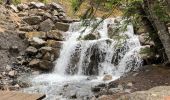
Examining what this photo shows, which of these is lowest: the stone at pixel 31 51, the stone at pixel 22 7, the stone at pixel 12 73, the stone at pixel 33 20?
the stone at pixel 12 73

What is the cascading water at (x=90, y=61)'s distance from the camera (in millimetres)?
14859

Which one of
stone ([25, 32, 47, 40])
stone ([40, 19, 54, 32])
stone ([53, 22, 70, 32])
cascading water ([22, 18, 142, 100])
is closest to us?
cascading water ([22, 18, 142, 100])

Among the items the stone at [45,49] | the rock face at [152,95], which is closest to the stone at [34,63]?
the stone at [45,49]

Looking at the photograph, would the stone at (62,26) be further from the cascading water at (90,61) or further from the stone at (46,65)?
the stone at (46,65)

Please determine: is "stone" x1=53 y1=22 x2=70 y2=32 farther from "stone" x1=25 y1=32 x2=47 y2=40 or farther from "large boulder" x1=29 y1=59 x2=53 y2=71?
"large boulder" x1=29 y1=59 x2=53 y2=71

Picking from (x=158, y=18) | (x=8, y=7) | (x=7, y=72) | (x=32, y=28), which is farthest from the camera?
(x=8, y=7)

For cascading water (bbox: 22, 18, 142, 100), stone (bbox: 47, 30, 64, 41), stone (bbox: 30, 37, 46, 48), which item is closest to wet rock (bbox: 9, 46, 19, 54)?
stone (bbox: 30, 37, 46, 48)

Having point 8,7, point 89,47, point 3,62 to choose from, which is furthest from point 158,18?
point 8,7

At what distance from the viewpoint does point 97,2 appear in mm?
10531

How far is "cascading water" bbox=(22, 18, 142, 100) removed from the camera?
1486cm

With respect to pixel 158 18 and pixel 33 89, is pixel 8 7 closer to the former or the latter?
pixel 33 89

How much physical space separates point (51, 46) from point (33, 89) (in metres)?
4.99

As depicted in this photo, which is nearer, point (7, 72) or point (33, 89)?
point (33, 89)

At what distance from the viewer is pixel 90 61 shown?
16.7 meters
